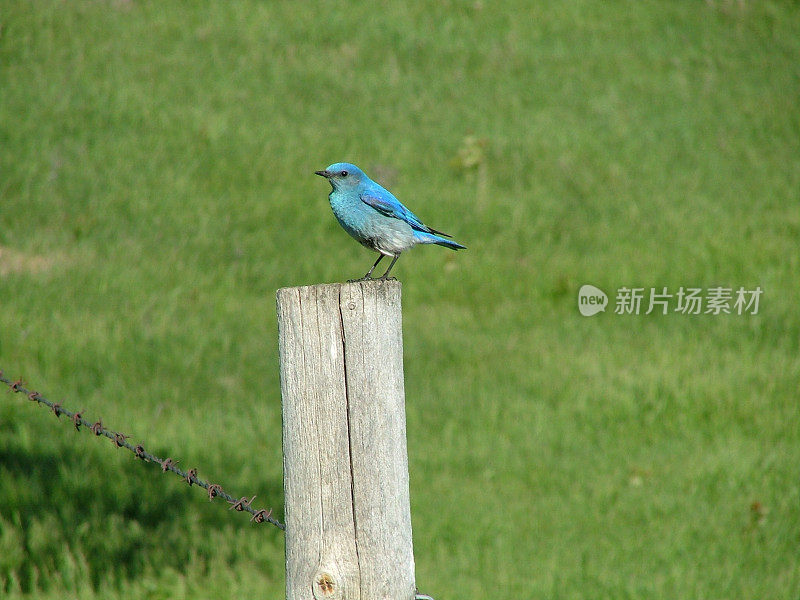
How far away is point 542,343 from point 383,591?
686cm

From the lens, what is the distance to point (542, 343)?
934 centimetres

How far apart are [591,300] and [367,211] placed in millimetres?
6111

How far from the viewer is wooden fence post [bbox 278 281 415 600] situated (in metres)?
2.66

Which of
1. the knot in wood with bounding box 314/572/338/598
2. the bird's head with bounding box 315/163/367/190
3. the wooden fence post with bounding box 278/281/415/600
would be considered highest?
the bird's head with bounding box 315/163/367/190

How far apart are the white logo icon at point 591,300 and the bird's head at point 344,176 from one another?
585 cm

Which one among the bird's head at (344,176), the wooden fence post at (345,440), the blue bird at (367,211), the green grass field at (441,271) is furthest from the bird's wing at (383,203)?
the green grass field at (441,271)

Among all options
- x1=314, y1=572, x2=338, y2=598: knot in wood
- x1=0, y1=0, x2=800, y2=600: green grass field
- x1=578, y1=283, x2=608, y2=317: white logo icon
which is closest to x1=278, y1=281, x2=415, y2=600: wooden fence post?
x1=314, y1=572, x2=338, y2=598: knot in wood

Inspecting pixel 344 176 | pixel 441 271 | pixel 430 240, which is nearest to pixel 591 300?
pixel 441 271

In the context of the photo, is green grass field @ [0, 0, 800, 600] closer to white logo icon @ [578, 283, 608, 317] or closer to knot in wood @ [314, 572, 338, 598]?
white logo icon @ [578, 283, 608, 317]

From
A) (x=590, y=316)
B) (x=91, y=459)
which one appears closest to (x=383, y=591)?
(x=91, y=459)

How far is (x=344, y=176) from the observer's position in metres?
4.72

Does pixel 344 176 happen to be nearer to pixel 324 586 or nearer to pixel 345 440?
pixel 345 440

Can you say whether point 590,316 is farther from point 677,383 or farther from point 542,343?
point 677,383

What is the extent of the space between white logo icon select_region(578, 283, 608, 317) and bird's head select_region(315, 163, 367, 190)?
5.85m
